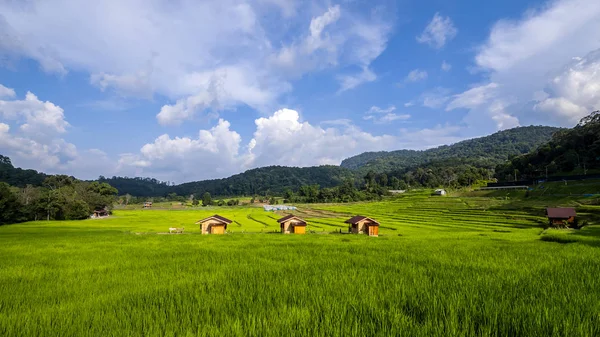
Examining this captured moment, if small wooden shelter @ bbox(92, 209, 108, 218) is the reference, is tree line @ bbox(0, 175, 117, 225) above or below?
above

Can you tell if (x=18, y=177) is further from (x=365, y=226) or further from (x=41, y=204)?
(x=365, y=226)

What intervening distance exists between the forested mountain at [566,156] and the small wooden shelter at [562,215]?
1958 inches

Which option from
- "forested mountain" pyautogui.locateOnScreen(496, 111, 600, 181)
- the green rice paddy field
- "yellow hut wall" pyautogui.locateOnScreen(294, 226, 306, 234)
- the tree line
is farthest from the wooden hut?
"forested mountain" pyautogui.locateOnScreen(496, 111, 600, 181)

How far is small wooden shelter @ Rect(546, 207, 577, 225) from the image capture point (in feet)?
102

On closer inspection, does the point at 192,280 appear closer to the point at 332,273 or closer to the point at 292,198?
the point at 332,273

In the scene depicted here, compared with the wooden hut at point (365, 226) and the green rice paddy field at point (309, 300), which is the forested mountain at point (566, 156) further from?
the green rice paddy field at point (309, 300)

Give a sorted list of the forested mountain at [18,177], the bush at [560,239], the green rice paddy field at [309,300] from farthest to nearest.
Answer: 1. the forested mountain at [18,177]
2. the bush at [560,239]
3. the green rice paddy field at [309,300]

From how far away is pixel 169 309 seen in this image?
5059 mm

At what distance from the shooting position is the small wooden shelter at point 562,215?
31188mm

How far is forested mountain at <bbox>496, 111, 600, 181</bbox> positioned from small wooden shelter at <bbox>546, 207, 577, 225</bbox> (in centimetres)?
4974

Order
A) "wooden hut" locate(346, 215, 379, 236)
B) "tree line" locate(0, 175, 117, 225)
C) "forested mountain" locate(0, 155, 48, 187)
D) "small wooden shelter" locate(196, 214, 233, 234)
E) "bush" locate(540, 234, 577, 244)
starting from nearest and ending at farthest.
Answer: "bush" locate(540, 234, 577, 244) → "wooden hut" locate(346, 215, 379, 236) → "small wooden shelter" locate(196, 214, 233, 234) → "tree line" locate(0, 175, 117, 225) → "forested mountain" locate(0, 155, 48, 187)

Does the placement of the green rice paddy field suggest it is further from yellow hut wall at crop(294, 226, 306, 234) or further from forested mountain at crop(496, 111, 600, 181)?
forested mountain at crop(496, 111, 600, 181)

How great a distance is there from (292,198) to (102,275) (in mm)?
111518

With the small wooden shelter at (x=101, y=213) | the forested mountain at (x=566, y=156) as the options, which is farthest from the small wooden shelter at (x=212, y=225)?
the forested mountain at (x=566, y=156)
